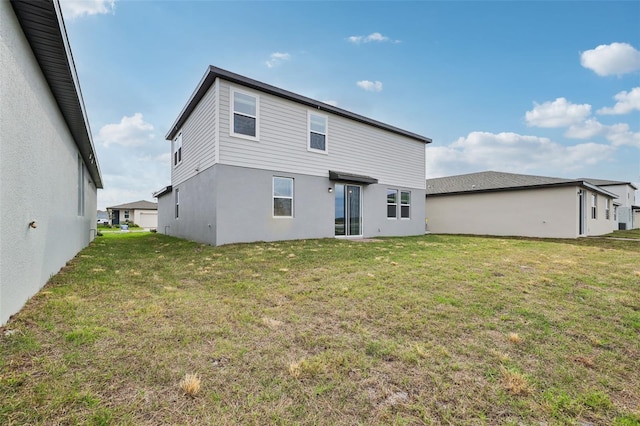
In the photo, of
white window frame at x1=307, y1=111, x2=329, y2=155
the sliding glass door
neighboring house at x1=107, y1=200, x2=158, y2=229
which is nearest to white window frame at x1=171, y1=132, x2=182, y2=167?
white window frame at x1=307, y1=111, x2=329, y2=155

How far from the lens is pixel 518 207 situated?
624 inches

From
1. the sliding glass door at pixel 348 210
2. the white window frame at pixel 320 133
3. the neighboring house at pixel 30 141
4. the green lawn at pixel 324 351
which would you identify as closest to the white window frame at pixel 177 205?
the white window frame at pixel 320 133

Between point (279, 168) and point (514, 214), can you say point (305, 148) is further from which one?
point (514, 214)

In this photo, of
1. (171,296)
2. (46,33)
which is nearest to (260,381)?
(171,296)

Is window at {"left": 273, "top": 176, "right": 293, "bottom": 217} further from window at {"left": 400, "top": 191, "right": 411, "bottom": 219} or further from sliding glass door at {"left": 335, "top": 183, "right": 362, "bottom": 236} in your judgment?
window at {"left": 400, "top": 191, "right": 411, "bottom": 219}

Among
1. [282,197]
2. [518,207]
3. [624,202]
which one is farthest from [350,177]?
[624,202]

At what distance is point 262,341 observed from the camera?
2.77 meters

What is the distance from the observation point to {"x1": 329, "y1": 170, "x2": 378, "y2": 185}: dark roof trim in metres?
11.3

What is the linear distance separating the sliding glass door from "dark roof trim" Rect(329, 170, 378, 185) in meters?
0.48

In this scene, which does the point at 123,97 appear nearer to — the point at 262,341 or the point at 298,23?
the point at 298,23

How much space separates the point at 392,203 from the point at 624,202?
36.1 meters

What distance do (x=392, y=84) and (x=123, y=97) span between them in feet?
45.4

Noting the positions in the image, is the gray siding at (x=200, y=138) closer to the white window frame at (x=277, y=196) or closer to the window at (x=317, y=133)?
the white window frame at (x=277, y=196)

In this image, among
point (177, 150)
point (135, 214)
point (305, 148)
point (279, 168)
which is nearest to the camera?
point (279, 168)
